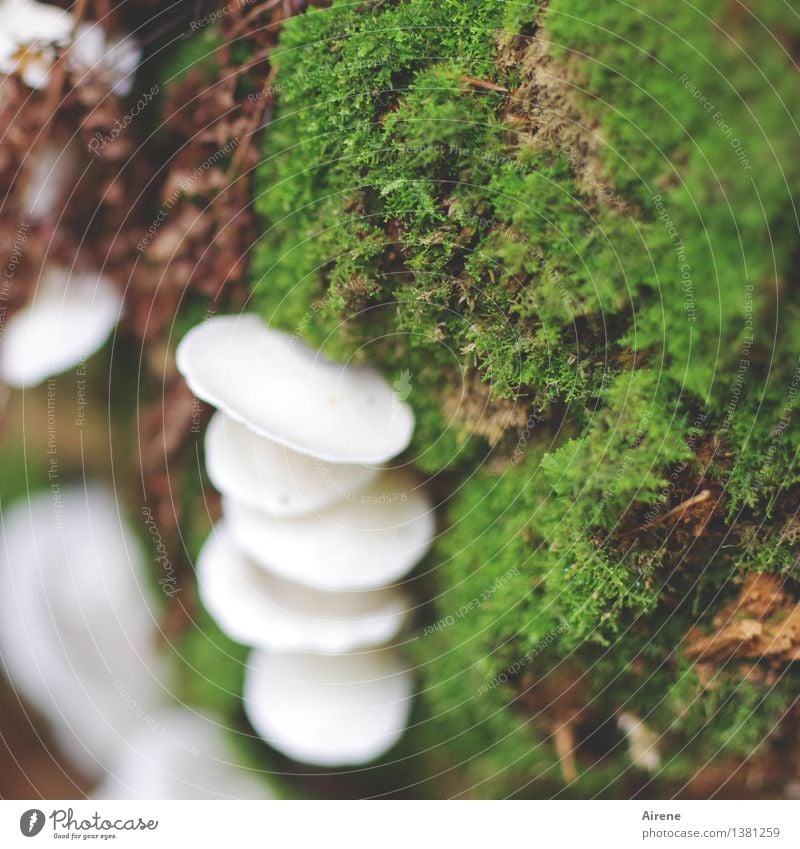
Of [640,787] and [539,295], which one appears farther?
[640,787]

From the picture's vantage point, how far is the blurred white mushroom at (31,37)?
33.5 inches

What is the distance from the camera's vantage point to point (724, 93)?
0.62 metres

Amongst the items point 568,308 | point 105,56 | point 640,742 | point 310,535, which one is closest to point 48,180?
point 105,56

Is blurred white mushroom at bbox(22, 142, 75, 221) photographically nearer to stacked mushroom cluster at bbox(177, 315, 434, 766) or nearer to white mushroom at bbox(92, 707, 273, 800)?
stacked mushroom cluster at bbox(177, 315, 434, 766)

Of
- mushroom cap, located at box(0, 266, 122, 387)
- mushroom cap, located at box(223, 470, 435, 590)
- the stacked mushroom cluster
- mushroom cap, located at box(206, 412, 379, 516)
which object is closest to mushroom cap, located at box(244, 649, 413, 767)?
the stacked mushroom cluster

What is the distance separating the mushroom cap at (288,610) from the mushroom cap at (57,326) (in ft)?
1.26

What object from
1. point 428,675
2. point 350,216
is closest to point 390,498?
point 428,675

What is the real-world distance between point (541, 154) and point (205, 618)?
0.82m

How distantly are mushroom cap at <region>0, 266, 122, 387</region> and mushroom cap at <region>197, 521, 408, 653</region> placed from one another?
384mm

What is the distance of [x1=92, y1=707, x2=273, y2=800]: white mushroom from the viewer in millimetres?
916

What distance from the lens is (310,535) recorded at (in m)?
0.83
